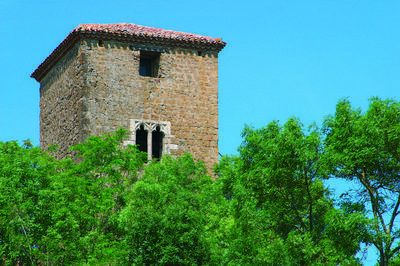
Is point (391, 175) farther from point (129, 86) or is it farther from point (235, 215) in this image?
point (129, 86)

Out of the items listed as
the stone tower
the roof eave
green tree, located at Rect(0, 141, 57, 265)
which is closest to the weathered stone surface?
the stone tower

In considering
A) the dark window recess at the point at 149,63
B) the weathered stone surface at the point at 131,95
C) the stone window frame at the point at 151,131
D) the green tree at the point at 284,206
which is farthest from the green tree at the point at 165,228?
the dark window recess at the point at 149,63

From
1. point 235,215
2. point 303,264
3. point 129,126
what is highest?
point 129,126

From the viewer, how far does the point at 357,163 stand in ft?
67.7

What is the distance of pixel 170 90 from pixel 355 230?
1464cm

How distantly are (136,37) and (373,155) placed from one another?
1452cm

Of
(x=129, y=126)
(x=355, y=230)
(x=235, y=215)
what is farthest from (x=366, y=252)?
(x=129, y=126)

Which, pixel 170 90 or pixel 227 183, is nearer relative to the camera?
pixel 227 183

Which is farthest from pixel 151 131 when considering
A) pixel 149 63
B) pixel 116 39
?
pixel 116 39

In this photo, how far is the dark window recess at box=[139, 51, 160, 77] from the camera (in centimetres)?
3291

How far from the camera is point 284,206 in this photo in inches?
874

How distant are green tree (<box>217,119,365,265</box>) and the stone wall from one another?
969 centimetres

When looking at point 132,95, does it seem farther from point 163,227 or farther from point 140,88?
point 163,227

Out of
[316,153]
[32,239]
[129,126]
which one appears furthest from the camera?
[129,126]
